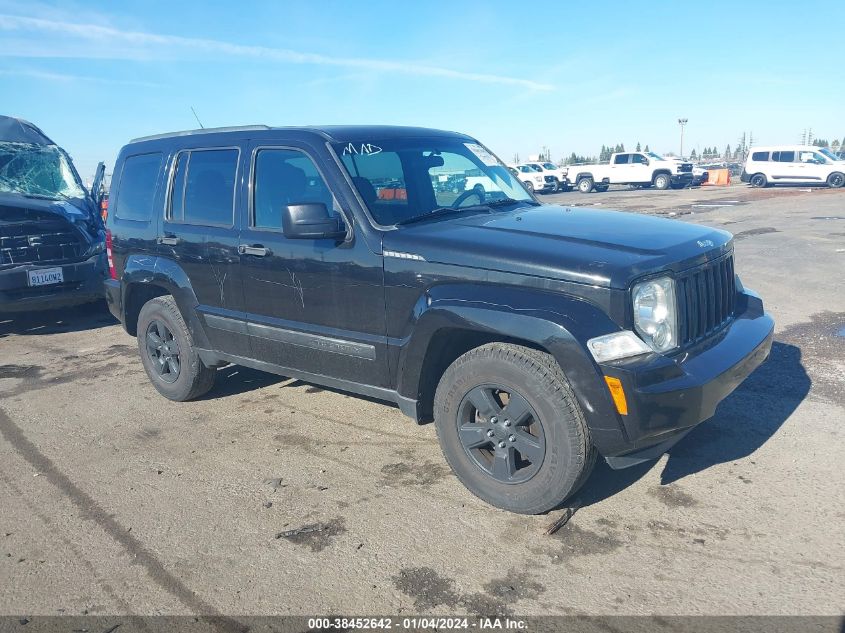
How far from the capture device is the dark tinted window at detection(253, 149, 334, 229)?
13.5ft

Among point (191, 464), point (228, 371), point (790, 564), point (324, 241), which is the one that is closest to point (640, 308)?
point (790, 564)

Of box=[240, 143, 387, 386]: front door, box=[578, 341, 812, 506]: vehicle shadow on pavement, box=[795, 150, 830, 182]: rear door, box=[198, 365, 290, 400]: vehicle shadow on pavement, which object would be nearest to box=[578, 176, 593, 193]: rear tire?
box=[795, 150, 830, 182]: rear door

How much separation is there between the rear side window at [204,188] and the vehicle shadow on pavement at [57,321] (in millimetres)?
4111

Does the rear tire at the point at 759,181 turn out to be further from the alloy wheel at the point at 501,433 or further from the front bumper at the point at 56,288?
the alloy wheel at the point at 501,433

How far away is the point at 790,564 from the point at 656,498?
728 millimetres

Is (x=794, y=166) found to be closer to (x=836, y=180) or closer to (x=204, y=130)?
(x=836, y=180)

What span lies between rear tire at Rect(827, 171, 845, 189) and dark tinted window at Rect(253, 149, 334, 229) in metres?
30.3

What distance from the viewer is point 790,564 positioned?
2.90m

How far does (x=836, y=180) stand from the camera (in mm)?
28312

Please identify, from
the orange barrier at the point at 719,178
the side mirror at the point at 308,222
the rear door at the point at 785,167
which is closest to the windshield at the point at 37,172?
the side mirror at the point at 308,222

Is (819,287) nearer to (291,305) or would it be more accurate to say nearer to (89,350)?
(291,305)

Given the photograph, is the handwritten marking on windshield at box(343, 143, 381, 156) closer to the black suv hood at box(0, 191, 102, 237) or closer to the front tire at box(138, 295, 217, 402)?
the front tire at box(138, 295, 217, 402)

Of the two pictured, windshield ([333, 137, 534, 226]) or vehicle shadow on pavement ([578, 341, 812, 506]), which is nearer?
vehicle shadow on pavement ([578, 341, 812, 506])

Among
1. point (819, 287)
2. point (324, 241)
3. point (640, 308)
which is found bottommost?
point (819, 287)
